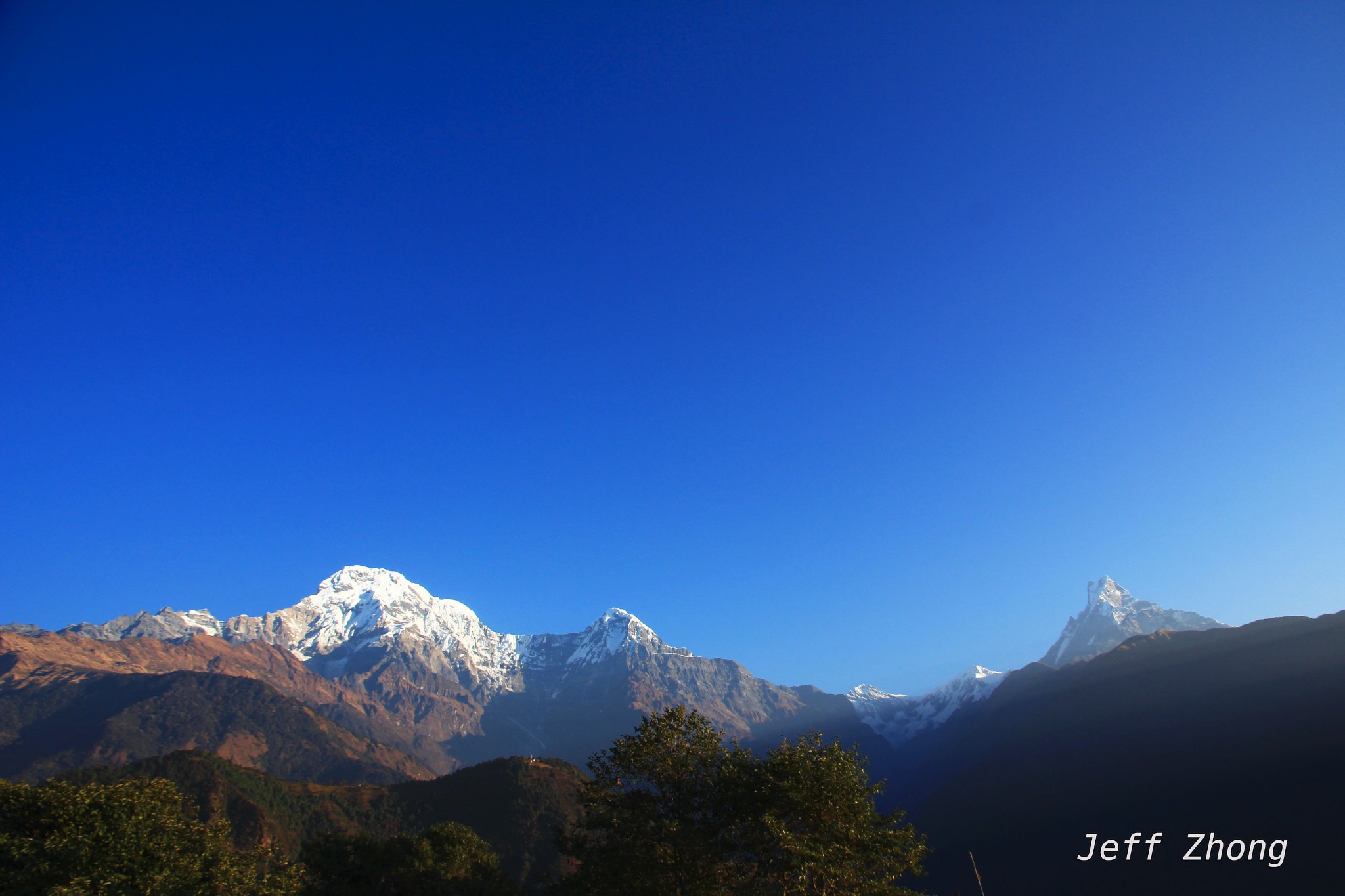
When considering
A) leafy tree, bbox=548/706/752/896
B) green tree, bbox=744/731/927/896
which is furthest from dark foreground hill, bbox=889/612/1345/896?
leafy tree, bbox=548/706/752/896

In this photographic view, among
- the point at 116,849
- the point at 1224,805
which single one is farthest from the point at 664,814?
the point at 1224,805

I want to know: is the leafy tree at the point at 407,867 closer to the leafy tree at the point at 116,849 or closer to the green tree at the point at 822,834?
the leafy tree at the point at 116,849

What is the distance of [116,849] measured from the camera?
42656mm

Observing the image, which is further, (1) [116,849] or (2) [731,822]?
(1) [116,849]

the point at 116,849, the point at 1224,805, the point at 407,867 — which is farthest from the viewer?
the point at 1224,805

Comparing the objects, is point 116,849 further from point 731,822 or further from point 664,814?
point 731,822

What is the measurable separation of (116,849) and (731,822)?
44.5 metres

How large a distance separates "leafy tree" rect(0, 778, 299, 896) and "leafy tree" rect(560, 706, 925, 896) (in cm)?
2653

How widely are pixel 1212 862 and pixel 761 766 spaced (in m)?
179

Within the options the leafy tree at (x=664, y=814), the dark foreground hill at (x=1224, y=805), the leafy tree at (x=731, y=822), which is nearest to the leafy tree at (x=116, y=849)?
the leafy tree at (x=664, y=814)

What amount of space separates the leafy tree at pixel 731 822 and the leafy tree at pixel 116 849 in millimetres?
26530

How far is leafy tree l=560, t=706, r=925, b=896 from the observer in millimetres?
36219

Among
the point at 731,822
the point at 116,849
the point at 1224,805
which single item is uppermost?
the point at 731,822

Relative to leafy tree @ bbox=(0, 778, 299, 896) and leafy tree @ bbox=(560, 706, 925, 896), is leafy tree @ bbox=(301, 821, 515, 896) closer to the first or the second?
leafy tree @ bbox=(0, 778, 299, 896)
